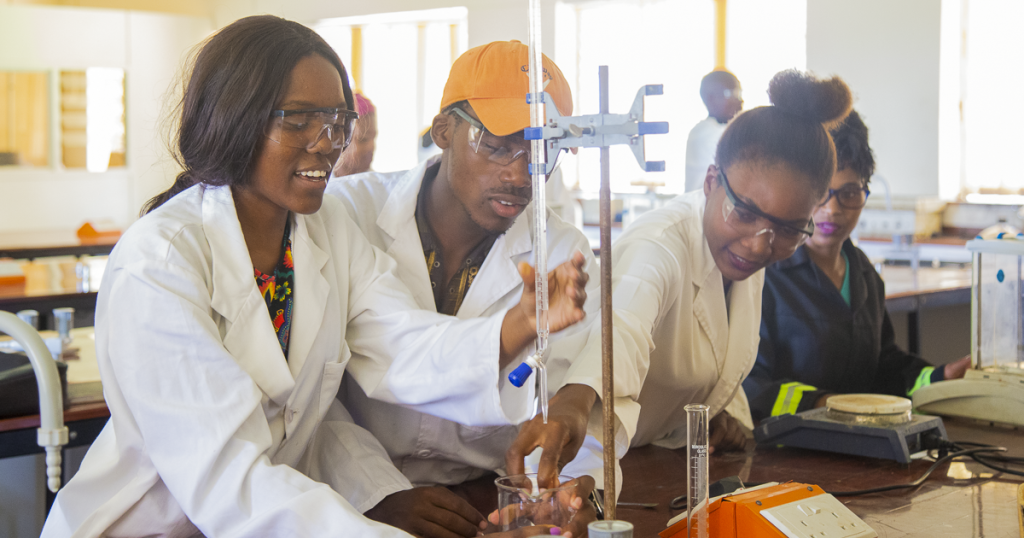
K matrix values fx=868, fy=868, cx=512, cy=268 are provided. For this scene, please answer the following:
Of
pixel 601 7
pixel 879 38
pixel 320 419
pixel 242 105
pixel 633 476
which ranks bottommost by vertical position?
pixel 633 476

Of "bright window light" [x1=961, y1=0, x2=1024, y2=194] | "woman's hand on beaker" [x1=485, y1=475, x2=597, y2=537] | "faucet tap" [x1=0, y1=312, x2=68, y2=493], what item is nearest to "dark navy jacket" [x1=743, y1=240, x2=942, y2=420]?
"woman's hand on beaker" [x1=485, y1=475, x2=597, y2=537]

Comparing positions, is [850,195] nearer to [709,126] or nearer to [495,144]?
[709,126]

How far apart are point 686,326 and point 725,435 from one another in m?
0.23

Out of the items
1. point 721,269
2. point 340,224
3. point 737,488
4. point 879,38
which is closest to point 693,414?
point 737,488

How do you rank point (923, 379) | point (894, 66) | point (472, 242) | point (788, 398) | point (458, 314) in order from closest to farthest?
point (458, 314)
point (472, 242)
point (788, 398)
point (923, 379)
point (894, 66)

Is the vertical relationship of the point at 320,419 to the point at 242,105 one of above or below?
below

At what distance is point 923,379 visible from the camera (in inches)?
86.1

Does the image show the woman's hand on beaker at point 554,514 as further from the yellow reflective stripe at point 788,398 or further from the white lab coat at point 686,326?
the yellow reflective stripe at point 788,398

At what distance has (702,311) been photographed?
181 centimetres

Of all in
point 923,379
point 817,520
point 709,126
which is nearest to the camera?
point 817,520

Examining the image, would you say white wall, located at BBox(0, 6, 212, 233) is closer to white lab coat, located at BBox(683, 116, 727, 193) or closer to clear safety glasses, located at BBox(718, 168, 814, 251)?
white lab coat, located at BBox(683, 116, 727, 193)

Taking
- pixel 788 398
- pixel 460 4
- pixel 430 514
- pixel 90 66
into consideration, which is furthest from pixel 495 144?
pixel 90 66

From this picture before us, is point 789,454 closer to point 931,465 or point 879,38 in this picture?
point 931,465

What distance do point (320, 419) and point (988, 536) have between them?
1.00m
